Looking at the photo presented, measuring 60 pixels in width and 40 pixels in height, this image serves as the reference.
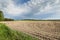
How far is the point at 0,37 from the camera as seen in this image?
26.0 feet

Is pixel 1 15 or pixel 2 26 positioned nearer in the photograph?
pixel 2 26

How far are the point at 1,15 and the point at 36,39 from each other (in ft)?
41.1

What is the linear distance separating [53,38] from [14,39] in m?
3.00

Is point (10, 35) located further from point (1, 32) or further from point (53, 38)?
point (53, 38)

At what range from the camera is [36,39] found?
9891 mm

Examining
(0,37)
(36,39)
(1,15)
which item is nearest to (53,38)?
(36,39)

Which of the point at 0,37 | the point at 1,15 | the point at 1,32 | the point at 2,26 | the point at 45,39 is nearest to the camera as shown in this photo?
the point at 0,37

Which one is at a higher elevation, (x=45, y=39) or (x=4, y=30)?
(x=4, y=30)

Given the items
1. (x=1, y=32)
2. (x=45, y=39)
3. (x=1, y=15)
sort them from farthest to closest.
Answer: (x=1, y=15), (x=45, y=39), (x=1, y=32)

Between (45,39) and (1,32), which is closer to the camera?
(1,32)

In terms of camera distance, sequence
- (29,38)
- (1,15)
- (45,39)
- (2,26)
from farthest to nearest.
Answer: (1,15)
(45,39)
(29,38)
(2,26)

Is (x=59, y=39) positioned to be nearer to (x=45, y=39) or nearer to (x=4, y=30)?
(x=45, y=39)

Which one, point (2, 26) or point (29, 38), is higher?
point (2, 26)

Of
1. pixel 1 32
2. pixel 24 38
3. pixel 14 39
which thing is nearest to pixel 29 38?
pixel 24 38
